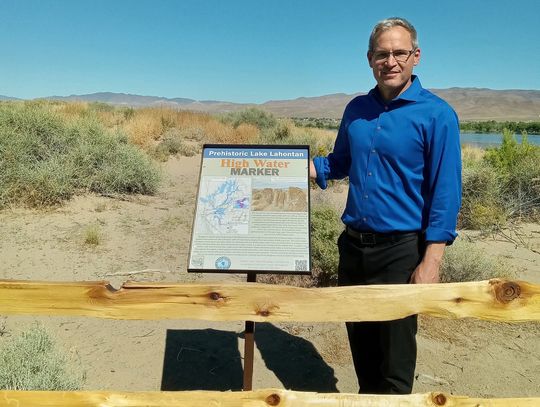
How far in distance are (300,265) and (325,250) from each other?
3.08 m

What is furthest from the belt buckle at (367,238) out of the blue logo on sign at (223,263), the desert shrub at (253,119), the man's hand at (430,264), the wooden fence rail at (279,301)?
the desert shrub at (253,119)

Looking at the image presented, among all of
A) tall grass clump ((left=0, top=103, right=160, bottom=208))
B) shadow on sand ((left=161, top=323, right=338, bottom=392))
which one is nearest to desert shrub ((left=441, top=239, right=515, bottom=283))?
shadow on sand ((left=161, top=323, right=338, bottom=392))

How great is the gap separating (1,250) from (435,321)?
214 inches

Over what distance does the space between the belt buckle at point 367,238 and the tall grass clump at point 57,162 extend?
6.57m

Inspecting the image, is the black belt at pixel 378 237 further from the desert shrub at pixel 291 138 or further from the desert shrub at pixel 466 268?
the desert shrub at pixel 291 138

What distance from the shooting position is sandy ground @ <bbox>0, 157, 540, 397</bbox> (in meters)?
3.85

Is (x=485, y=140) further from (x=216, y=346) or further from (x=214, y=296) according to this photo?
(x=214, y=296)

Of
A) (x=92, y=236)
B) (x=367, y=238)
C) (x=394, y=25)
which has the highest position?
(x=394, y=25)

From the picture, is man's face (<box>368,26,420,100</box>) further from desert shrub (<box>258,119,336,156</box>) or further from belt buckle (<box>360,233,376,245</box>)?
desert shrub (<box>258,119,336,156</box>)

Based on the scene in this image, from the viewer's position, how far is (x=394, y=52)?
2385 mm

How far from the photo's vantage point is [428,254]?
240 cm

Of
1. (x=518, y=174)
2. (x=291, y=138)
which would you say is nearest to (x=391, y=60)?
(x=518, y=174)

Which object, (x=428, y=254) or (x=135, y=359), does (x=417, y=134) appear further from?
(x=135, y=359)

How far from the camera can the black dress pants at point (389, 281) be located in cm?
255
